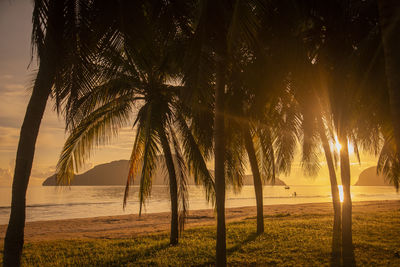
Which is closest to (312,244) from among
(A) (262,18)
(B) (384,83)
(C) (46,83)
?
(B) (384,83)

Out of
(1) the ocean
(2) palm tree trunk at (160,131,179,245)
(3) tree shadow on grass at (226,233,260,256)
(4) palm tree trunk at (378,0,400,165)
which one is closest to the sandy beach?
(1) the ocean

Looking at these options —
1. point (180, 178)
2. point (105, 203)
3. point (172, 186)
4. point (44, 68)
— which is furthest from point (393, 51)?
point (105, 203)

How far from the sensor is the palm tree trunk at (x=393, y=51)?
11.9 feet

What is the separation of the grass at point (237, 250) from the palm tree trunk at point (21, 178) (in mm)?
3106

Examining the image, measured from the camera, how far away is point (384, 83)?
20.6 ft

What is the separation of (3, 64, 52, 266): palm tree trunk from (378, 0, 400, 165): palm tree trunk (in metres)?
4.79

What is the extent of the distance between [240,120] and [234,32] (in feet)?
12.1

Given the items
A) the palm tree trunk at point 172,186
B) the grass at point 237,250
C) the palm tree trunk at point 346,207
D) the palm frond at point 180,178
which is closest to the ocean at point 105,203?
the palm tree trunk at point 172,186

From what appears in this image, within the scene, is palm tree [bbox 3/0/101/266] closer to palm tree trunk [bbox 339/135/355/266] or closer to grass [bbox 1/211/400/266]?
grass [bbox 1/211/400/266]

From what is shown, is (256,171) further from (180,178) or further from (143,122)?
(143,122)

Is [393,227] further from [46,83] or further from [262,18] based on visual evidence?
[46,83]

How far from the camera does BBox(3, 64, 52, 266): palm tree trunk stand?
13.9 feet

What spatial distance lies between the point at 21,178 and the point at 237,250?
221 inches

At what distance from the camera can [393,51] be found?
12.3 ft
